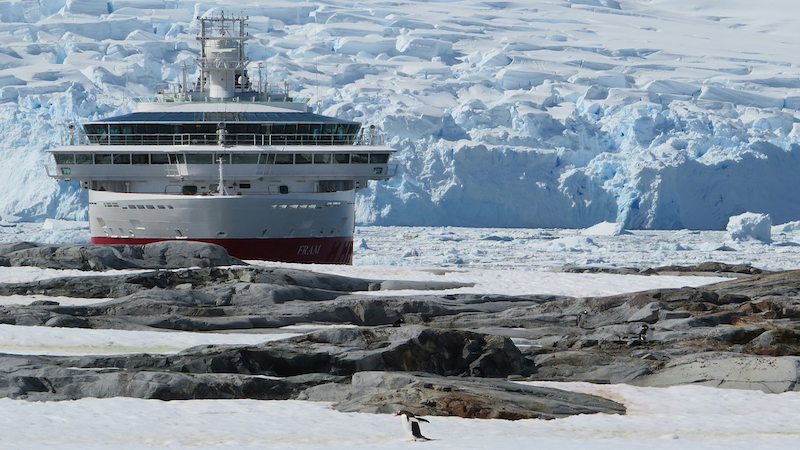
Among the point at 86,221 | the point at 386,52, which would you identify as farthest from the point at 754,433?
the point at 386,52

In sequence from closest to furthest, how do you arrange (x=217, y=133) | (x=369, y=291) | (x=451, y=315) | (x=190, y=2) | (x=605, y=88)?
(x=451, y=315) < (x=369, y=291) < (x=217, y=133) < (x=605, y=88) < (x=190, y=2)

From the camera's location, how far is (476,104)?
48406 mm

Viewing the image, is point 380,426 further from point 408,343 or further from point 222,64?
point 222,64

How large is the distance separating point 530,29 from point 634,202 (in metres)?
35.0

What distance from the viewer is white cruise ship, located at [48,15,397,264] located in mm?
25844

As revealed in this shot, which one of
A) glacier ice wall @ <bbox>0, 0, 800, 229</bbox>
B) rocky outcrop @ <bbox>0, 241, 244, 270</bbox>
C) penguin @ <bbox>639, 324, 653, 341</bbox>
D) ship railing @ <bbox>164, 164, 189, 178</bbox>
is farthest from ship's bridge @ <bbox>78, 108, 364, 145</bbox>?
penguin @ <bbox>639, 324, 653, 341</bbox>

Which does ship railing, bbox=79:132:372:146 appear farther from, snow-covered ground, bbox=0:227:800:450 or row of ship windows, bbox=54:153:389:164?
snow-covered ground, bbox=0:227:800:450

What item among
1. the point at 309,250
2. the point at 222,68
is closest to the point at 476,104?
the point at 222,68

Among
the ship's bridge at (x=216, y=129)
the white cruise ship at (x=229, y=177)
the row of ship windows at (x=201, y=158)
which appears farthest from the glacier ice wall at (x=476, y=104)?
the row of ship windows at (x=201, y=158)

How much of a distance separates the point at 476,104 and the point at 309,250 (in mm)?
22750

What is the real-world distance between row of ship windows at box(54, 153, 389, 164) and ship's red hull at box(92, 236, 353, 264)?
1857mm

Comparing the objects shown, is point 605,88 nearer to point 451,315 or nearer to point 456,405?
point 451,315

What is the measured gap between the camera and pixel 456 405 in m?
9.08

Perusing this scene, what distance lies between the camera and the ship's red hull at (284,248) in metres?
26.0
